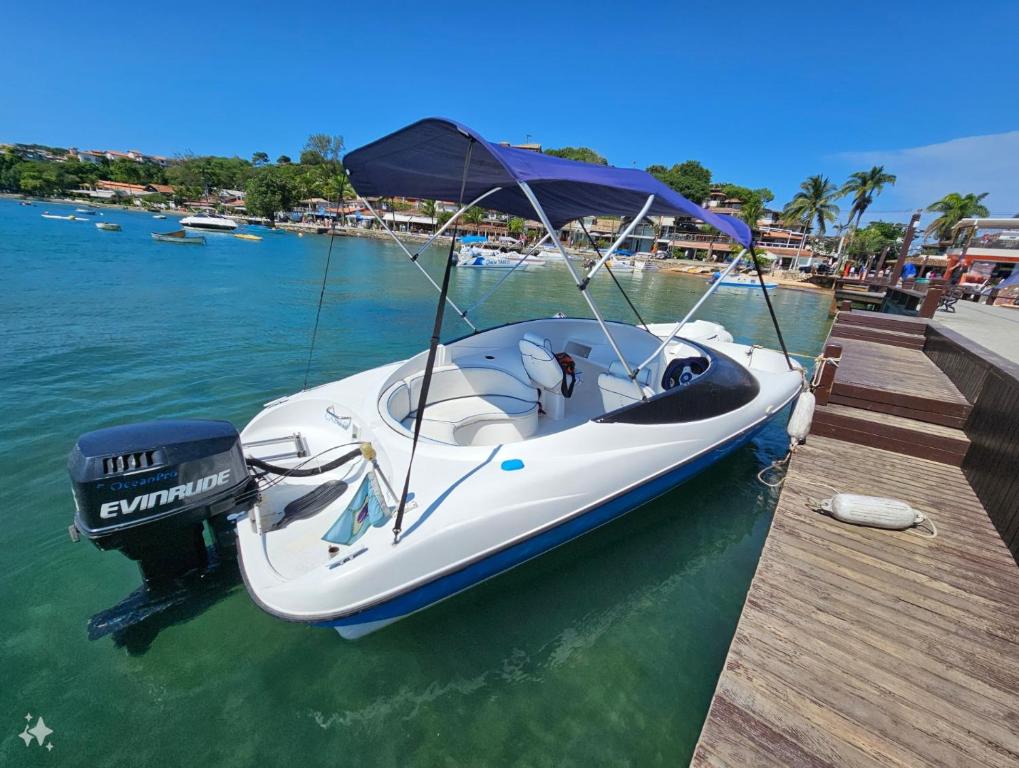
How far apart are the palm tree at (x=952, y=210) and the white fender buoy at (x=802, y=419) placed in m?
60.9

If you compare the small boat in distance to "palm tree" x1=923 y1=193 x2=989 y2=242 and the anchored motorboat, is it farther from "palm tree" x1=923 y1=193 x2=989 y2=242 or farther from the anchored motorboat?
"palm tree" x1=923 y1=193 x2=989 y2=242

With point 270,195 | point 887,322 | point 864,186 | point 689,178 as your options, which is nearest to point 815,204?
point 864,186

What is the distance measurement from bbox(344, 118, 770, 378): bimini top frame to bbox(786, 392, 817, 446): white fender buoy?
1981 mm

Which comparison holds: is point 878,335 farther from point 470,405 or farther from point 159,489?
point 159,489

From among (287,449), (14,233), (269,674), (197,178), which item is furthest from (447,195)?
(197,178)

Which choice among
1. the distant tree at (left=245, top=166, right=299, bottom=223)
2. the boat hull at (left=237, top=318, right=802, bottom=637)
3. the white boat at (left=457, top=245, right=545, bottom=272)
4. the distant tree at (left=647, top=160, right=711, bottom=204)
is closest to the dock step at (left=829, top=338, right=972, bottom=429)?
the boat hull at (left=237, top=318, right=802, bottom=637)

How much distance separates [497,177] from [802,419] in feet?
13.9

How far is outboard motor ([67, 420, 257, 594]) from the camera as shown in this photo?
7.04 ft

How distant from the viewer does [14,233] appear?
29.9 m

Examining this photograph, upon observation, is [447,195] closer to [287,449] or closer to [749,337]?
[287,449]

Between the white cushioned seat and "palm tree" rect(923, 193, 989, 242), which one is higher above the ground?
"palm tree" rect(923, 193, 989, 242)

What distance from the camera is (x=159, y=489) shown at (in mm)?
2279

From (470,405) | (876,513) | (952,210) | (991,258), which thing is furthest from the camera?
(952,210)

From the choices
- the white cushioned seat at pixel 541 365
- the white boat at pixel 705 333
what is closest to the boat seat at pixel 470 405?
the white cushioned seat at pixel 541 365
